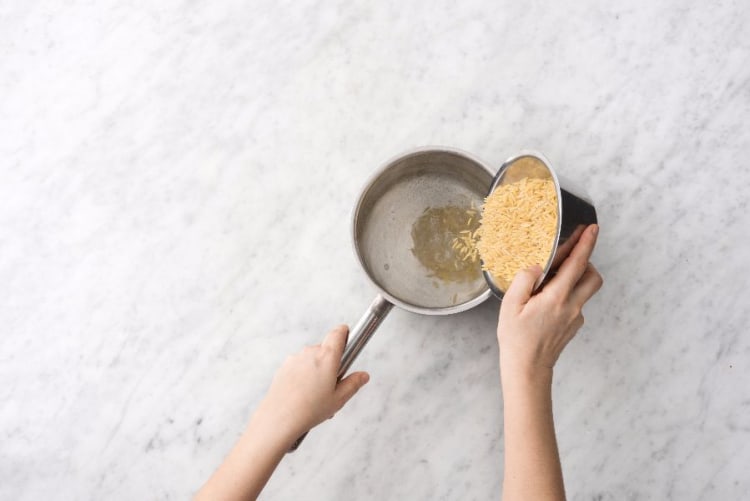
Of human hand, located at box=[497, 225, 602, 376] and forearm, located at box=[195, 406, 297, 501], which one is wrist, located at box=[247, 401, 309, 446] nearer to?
forearm, located at box=[195, 406, 297, 501]

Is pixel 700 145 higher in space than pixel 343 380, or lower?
lower

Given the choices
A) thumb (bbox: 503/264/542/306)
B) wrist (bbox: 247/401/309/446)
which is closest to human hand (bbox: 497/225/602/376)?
thumb (bbox: 503/264/542/306)

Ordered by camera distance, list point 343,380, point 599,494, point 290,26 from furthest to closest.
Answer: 1. point 290,26
2. point 599,494
3. point 343,380

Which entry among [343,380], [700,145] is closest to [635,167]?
[700,145]

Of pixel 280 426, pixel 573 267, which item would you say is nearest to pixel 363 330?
pixel 280 426

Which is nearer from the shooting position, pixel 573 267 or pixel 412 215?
pixel 573 267

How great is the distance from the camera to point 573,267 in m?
0.76

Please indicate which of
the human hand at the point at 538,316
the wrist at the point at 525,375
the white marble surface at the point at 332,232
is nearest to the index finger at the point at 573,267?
the human hand at the point at 538,316

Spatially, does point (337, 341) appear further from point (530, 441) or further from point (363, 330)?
point (530, 441)

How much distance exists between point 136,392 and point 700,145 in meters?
0.97

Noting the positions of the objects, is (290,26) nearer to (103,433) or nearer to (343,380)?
(343,380)

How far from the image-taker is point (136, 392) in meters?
0.98

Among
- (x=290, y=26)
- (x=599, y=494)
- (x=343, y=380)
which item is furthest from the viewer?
(x=290, y=26)

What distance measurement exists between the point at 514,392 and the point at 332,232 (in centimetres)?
38
